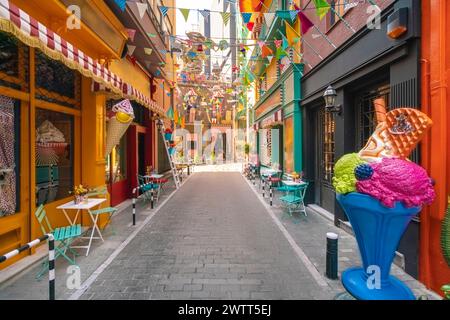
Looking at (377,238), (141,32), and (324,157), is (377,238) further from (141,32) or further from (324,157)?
(141,32)

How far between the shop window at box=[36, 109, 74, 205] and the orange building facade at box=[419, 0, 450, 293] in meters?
7.60

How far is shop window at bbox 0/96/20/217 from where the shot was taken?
458cm

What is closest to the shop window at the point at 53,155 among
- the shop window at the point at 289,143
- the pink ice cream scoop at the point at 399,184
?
the pink ice cream scoop at the point at 399,184

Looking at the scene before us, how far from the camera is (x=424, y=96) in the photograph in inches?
153

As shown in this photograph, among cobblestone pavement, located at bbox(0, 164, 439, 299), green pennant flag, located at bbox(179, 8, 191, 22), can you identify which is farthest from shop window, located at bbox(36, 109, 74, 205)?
green pennant flag, located at bbox(179, 8, 191, 22)

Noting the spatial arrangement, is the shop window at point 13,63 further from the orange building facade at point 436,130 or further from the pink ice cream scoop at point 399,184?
the orange building facade at point 436,130

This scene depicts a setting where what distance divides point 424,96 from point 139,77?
36.4 feet

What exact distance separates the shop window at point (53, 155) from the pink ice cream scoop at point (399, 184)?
263 inches

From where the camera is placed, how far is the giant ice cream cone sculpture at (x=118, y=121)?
683 centimetres

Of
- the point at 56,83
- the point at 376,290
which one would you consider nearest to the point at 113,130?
Result: the point at 56,83

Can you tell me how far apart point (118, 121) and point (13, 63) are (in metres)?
2.57

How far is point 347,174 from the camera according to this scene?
3439 millimetres
